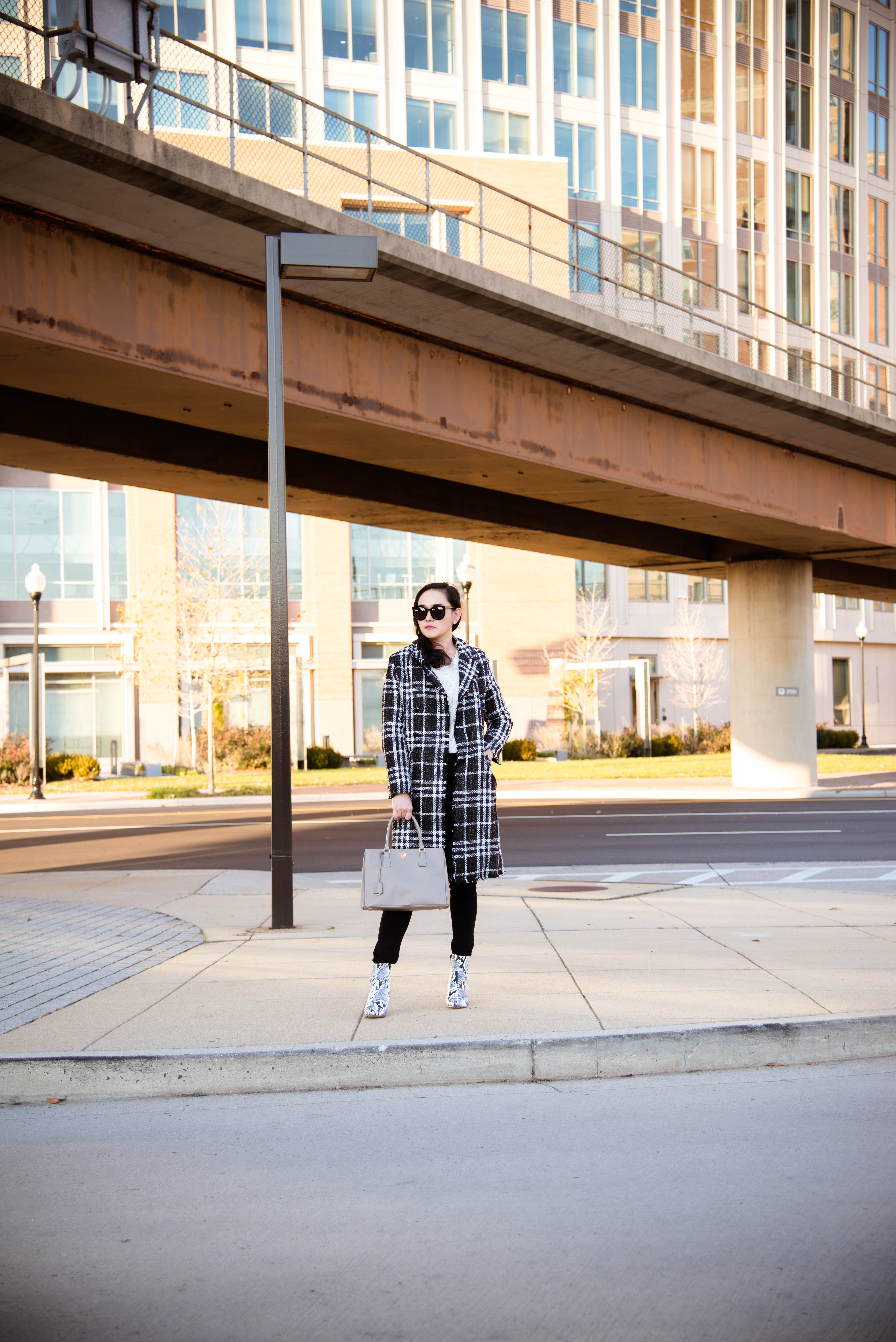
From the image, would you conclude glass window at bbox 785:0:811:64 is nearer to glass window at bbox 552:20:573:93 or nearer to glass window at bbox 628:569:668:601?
glass window at bbox 552:20:573:93

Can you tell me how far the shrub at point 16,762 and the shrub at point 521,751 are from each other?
15574 mm

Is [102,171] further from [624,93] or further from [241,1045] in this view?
[624,93]

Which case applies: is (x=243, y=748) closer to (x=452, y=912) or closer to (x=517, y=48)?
(x=517, y=48)

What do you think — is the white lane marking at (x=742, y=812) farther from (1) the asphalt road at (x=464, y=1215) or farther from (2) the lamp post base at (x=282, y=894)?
(1) the asphalt road at (x=464, y=1215)

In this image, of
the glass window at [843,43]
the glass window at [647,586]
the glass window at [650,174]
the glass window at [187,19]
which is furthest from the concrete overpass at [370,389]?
the glass window at [843,43]

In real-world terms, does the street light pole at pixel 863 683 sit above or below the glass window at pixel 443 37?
below

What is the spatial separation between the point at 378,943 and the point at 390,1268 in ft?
8.50

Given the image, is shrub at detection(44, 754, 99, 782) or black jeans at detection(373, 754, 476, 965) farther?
shrub at detection(44, 754, 99, 782)

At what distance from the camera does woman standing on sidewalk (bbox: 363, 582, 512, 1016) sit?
6047 millimetres

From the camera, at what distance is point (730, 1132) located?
15.8 ft

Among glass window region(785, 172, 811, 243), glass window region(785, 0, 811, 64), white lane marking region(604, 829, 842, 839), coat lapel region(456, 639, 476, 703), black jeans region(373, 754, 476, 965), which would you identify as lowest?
white lane marking region(604, 829, 842, 839)

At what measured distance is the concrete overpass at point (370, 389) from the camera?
11719 millimetres

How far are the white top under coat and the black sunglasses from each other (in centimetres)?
27

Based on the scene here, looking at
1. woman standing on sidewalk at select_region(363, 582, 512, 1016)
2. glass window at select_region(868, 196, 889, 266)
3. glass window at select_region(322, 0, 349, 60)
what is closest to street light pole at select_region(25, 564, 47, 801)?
woman standing on sidewalk at select_region(363, 582, 512, 1016)
